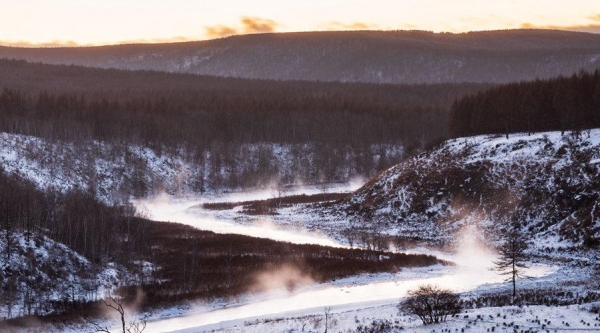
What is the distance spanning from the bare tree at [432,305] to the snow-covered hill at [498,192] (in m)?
21.9

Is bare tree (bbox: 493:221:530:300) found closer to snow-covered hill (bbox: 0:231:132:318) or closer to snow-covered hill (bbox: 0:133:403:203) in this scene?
snow-covered hill (bbox: 0:231:132:318)

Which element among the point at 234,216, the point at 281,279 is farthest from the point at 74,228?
the point at 234,216

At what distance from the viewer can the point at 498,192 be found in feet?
249

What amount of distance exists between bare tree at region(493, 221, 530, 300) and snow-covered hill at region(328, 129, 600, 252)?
3.91 feet

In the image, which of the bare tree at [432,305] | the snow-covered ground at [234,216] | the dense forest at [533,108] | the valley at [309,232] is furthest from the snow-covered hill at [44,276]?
the dense forest at [533,108]

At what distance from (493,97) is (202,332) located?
69105 mm

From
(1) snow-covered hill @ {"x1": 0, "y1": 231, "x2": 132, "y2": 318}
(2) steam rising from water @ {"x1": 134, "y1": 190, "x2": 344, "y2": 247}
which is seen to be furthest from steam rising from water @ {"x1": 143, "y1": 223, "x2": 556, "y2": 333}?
(2) steam rising from water @ {"x1": 134, "y1": 190, "x2": 344, "y2": 247}

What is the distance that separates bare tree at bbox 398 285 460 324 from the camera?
37.1 m

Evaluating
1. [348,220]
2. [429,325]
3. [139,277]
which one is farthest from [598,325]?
[348,220]

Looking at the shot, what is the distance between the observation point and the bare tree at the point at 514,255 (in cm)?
5194

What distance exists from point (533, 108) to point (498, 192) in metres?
18.1

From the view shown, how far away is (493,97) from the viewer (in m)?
97.9

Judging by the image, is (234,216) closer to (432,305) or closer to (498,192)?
(498,192)

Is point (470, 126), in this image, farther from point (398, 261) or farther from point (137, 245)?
point (137, 245)
